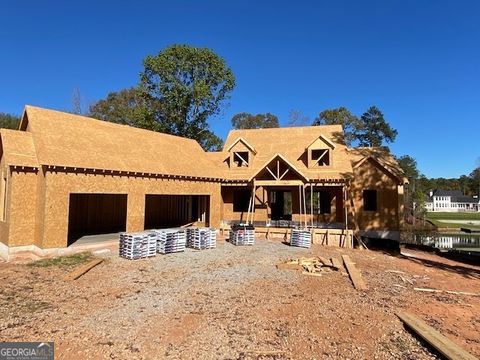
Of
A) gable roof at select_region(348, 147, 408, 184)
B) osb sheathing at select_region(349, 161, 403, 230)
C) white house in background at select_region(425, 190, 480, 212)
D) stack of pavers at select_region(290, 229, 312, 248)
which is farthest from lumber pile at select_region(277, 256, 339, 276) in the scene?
white house in background at select_region(425, 190, 480, 212)

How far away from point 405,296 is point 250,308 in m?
5.23

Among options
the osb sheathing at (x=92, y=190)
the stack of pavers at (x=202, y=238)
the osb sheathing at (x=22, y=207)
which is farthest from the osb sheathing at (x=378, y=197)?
the osb sheathing at (x=22, y=207)

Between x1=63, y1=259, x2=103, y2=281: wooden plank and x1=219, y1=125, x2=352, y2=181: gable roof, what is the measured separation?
11.8 meters

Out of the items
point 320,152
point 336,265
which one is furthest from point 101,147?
point 320,152

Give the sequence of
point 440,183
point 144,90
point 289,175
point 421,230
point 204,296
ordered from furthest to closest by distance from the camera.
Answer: point 440,183 → point 421,230 → point 144,90 → point 289,175 → point 204,296

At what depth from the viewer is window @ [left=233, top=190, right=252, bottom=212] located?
978 inches

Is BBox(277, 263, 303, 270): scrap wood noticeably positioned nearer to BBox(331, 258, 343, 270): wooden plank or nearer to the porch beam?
BBox(331, 258, 343, 270): wooden plank

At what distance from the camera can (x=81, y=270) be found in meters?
11.9

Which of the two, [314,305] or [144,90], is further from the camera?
[144,90]

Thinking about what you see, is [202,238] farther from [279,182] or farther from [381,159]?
[381,159]

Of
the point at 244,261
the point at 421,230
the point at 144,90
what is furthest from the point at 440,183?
the point at 244,261

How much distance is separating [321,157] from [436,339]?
1662 cm

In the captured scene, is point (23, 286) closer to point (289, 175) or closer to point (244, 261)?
point (244, 261)

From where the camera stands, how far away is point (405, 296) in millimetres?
10562
